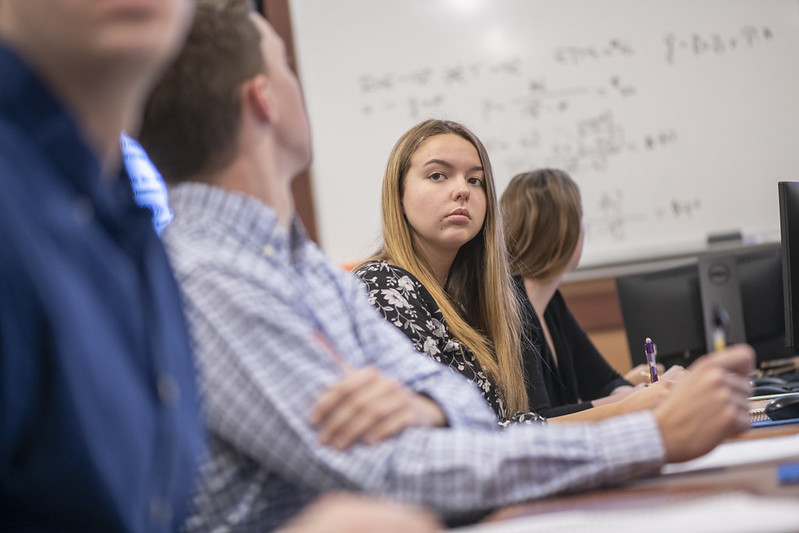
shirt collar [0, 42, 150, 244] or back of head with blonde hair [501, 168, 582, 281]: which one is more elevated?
shirt collar [0, 42, 150, 244]

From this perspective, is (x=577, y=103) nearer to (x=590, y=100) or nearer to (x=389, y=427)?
(x=590, y=100)

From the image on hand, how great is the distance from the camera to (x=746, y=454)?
1082mm

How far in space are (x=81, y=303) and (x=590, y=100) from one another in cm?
344

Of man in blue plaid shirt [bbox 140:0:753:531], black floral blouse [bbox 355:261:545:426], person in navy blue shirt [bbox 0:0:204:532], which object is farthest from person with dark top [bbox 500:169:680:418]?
person in navy blue shirt [bbox 0:0:204:532]

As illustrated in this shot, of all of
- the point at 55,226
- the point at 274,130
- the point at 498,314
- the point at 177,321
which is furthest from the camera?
the point at 498,314

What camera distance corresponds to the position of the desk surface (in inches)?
32.5

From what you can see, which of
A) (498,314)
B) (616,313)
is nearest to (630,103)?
(616,313)

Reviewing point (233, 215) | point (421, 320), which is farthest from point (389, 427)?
point (421, 320)

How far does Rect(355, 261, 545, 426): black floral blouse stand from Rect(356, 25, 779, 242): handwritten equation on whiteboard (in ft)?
7.00

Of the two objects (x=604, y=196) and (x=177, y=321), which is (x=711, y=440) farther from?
(x=604, y=196)

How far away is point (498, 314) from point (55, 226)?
1429mm

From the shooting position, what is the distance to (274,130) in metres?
1.07

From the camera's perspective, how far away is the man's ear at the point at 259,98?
40.7 inches

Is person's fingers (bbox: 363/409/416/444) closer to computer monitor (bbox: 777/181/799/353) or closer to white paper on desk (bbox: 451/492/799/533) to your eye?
white paper on desk (bbox: 451/492/799/533)
